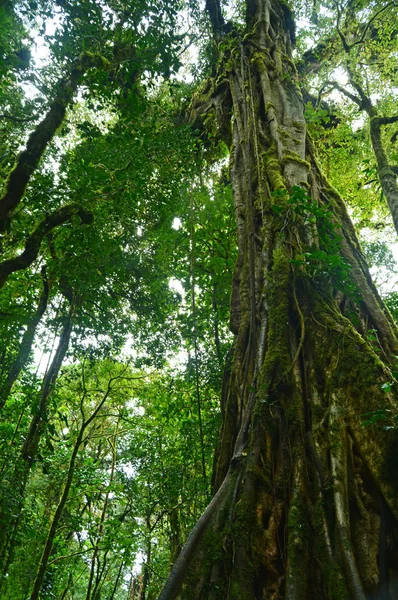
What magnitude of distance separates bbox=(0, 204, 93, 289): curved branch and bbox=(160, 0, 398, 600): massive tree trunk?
8.83 ft

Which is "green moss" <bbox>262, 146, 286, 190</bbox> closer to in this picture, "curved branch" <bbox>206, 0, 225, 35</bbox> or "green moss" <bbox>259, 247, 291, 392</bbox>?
"green moss" <bbox>259, 247, 291, 392</bbox>

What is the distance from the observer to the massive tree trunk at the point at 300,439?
1793 mm

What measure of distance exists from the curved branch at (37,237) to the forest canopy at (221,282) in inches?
1.1

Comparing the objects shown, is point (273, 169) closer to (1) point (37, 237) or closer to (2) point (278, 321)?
(2) point (278, 321)

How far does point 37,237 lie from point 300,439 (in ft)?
14.3

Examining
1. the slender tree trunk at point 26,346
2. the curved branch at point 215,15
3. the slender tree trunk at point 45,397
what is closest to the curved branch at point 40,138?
the slender tree trunk at point 26,346

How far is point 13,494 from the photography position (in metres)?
4.73

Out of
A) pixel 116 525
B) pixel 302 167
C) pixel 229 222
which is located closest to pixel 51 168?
pixel 229 222

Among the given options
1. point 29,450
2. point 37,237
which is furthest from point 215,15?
point 29,450

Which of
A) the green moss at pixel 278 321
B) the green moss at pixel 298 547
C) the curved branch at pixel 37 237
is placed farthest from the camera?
the curved branch at pixel 37 237

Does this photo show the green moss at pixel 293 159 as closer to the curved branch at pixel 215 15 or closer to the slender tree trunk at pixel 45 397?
the slender tree trunk at pixel 45 397

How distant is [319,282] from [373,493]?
1.57m

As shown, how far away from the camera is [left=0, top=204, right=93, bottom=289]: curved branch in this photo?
4883mm

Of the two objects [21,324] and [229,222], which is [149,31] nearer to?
[229,222]
